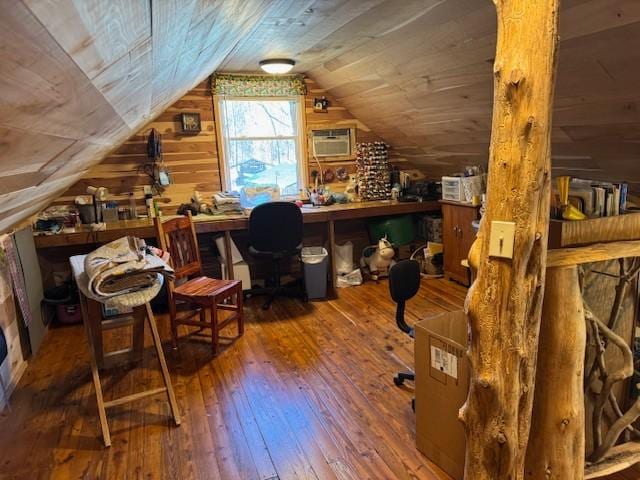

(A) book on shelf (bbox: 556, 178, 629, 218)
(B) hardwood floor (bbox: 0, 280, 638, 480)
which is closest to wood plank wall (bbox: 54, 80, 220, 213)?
(B) hardwood floor (bbox: 0, 280, 638, 480)

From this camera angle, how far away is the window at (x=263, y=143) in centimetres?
463

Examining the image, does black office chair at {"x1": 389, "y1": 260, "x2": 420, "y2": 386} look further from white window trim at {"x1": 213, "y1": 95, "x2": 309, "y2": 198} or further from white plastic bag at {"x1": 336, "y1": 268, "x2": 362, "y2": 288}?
white window trim at {"x1": 213, "y1": 95, "x2": 309, "y2": 198}

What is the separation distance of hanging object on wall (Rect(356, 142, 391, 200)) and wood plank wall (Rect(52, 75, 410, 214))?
824mm

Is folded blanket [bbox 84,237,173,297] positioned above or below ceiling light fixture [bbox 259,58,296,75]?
below

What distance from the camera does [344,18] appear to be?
264 cm

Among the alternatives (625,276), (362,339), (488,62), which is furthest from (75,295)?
(625,276)

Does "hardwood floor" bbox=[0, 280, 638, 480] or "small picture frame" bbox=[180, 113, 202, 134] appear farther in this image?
"small picture frame" bbox=[180, 113, 202, 134]

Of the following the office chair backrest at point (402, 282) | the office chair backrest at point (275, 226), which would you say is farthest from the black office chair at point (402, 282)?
the office chair backrest at point (275, 226)

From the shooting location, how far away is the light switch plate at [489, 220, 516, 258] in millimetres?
1414

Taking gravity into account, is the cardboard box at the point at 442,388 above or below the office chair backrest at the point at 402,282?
below

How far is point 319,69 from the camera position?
4328mm

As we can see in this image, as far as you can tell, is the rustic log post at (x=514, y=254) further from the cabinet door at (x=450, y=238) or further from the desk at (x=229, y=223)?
the cabinet door at (x=450, y=238)

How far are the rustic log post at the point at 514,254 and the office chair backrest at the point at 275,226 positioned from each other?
2.43 m

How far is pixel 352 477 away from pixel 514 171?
1.45m
